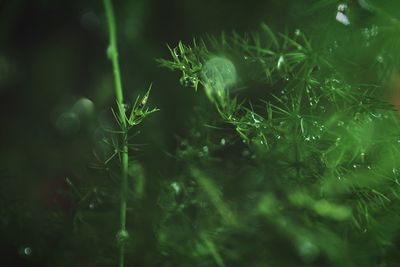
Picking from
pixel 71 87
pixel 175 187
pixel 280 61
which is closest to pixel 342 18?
pixel 280 61

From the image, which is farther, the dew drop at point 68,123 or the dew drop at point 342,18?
the dew drop at point 68,123

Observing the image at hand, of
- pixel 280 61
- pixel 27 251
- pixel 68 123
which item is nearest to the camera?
pixel 280 61

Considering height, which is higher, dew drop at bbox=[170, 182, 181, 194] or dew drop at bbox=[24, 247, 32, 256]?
dew drop at bbox=[170, 182, 181, 194]

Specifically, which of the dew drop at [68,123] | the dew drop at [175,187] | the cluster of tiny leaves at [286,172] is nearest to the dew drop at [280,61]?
the cluster of tiny leaves at [286,172]

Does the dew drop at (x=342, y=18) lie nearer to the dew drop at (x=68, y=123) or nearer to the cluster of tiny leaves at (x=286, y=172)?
the cluster of tiny leaves at (x=286, y=172)

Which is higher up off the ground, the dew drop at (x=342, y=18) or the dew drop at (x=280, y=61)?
the dew drop at (x=342, y=18)

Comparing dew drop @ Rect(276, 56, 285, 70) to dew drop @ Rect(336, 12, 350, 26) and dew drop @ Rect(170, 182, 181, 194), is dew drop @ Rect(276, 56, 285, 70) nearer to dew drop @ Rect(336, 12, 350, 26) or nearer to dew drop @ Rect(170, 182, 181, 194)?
dew drop @ Rect(336, 12, 350, 26)

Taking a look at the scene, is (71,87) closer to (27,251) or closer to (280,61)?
(27,251)

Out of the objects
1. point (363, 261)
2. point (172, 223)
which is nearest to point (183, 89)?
point (172, 223)

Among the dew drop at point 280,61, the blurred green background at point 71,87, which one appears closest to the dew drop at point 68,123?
the blurred green background at point 71,87

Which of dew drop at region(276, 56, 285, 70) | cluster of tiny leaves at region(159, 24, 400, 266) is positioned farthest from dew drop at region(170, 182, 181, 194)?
dew drop at region(276, 56, 285, 70)

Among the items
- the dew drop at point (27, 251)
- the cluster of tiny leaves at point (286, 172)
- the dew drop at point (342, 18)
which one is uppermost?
the dew drop at point (342, 18)

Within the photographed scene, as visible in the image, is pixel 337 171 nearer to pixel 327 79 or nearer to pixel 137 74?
pixel 327 79
